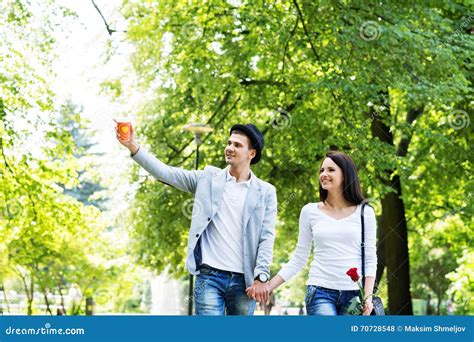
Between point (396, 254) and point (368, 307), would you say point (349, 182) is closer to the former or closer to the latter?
point (368, 307)

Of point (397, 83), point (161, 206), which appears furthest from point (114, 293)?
point (397, 83)

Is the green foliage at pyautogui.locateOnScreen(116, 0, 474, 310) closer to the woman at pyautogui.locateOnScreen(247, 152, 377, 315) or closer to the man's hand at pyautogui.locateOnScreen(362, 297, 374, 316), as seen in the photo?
the woman at pyautogui.locateOnScreen(247, 152, 377, 315)

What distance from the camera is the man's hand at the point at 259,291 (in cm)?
477

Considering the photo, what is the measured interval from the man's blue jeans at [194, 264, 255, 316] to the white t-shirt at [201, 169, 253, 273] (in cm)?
5

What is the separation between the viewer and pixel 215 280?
479 cm

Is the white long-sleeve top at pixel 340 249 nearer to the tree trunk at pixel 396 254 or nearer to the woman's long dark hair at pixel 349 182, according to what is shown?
the woman's long dark hair at pixel 349 182

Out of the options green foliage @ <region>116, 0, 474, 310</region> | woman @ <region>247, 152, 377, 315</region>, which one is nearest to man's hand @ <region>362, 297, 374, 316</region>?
woman @ <region>247, 152, 377, 315</region>

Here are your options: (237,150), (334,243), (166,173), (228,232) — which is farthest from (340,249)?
(166,173)

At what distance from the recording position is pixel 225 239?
485 centimetres

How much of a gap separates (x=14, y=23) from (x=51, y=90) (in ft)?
4.99

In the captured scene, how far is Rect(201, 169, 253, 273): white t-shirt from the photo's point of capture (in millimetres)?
4824

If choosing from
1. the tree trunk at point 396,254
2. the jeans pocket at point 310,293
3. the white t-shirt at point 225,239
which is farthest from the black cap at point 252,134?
the tree trunk at point 396,254

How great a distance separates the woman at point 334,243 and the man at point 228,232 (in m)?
0.11

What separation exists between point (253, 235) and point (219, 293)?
404 mm
